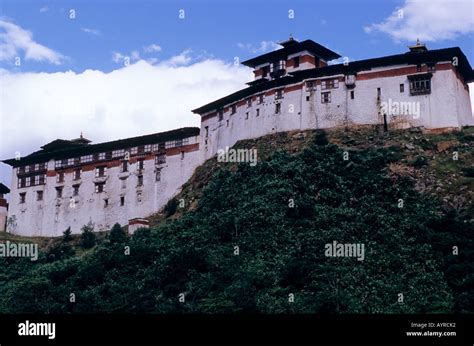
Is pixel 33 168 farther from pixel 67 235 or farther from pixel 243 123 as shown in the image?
pixel 243 123

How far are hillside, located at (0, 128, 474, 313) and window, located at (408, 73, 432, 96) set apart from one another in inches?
159

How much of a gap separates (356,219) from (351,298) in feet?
40.1

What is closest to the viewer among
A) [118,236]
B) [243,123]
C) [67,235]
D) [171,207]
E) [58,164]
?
[118,236]

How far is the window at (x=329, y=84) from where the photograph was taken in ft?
250

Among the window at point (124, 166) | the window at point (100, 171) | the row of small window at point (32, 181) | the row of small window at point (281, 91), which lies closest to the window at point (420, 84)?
the row of small window at point (281, 91)

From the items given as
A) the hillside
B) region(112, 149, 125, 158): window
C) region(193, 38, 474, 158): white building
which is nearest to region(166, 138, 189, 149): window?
region(193, 38, 474, 158): white building

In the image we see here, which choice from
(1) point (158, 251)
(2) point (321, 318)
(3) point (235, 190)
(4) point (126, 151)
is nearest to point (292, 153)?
(3) point (235, 190)

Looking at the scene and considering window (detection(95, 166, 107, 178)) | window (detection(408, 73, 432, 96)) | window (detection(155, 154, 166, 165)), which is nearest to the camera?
window (detection(408, 73, 432, 96))

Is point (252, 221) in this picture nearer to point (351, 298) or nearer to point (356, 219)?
point (356, 219)

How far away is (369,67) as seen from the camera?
245ft

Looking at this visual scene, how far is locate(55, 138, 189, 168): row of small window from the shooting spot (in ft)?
281

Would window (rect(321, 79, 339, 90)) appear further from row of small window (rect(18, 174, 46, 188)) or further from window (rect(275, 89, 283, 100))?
row of small window (rect(18, 174, 46, 188))

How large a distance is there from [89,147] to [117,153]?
3974 mm

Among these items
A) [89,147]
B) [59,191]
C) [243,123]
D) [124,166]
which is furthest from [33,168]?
[243,123]
